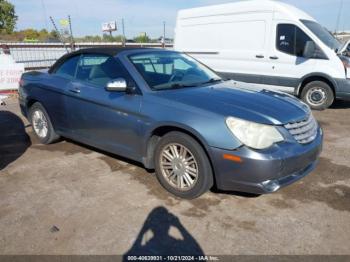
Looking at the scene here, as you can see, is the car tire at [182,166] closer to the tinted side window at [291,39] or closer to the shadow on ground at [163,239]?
the shadow on ground at [163,239]

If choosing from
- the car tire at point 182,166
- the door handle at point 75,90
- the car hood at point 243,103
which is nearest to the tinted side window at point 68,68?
the door handle at point 75,90

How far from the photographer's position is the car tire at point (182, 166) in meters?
3.29

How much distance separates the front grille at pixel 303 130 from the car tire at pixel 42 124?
144 inches

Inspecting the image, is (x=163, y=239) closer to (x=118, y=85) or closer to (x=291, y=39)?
(x=118, y=85)

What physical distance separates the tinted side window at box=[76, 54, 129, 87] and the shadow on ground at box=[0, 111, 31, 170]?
162 cm

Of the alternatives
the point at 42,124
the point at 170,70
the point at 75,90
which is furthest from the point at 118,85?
the point at 42,124

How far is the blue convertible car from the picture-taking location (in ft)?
10.1

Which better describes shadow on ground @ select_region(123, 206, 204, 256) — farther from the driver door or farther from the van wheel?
the van wheel


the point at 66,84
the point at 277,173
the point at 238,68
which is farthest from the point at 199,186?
the point at 238,68

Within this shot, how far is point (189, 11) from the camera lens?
9195mm

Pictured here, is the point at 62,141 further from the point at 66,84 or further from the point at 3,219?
the point at 3,219

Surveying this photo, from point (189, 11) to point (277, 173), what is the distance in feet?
23.6

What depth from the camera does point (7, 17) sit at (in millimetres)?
66312

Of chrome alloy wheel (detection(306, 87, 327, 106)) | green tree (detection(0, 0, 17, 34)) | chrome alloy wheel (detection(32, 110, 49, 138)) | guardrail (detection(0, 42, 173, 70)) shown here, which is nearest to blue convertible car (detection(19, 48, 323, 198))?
chrome alloy wheel (detection(32, 110, 49, 138))
